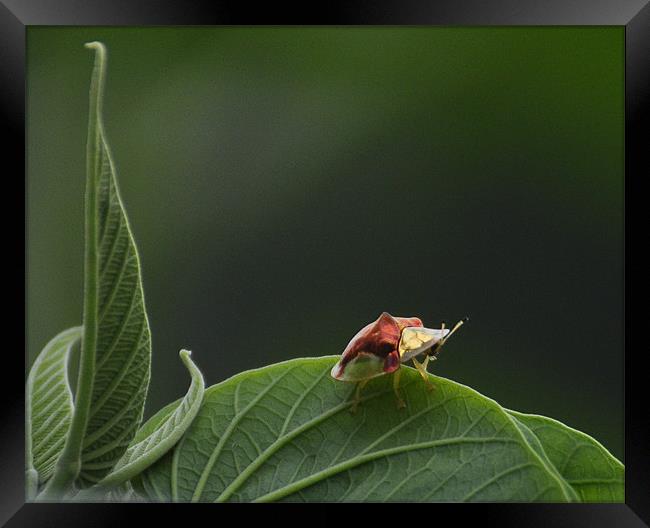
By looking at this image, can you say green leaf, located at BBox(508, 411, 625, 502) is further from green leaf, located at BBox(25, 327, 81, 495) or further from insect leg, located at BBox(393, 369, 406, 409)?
green leaf, located at BBox(25, 327, 81, 495)

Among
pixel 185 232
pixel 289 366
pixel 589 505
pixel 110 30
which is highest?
pixel 110 30

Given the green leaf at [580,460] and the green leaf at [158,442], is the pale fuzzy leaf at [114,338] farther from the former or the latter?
the green leaf at [580,460]

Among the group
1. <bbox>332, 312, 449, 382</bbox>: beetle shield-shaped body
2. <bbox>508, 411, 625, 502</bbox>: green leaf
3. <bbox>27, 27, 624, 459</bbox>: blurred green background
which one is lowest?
<bbox>508, 411, 625, 502</bbox>: green leaf

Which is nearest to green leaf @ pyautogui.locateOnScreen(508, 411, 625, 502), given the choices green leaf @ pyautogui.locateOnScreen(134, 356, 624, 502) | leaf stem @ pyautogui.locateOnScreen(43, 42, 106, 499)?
green leaf @ pyautogui.locateOnScreen(134, 356, 624, 502)

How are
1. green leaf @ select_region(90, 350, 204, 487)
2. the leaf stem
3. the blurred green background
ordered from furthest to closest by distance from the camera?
1. the blurred green background
2. green leaf @ select_region(90, 350, 204, 487)
3. the leaf stem

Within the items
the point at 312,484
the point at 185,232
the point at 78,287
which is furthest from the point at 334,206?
the point at 312,484

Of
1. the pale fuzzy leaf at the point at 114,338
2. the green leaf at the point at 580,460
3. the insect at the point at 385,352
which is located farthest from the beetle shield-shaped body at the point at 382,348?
the pale fuzzy leaf at the point at 114,338

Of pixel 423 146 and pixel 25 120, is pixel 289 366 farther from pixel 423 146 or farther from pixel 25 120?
pixel 423 146
